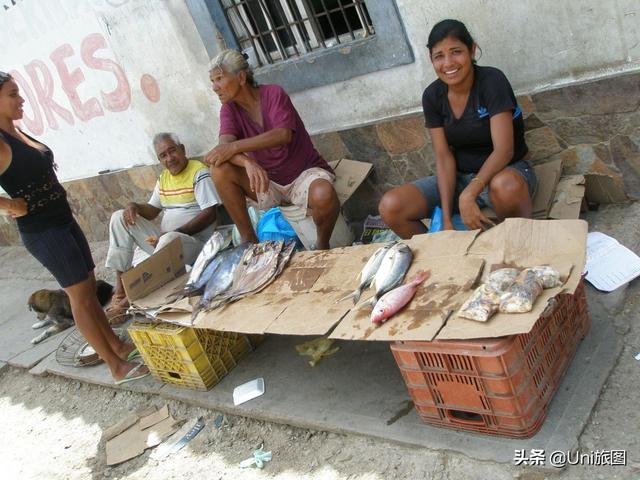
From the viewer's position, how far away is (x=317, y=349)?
143 inches

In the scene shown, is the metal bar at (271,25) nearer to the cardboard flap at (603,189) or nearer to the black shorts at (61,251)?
the black shorts at (61,251)

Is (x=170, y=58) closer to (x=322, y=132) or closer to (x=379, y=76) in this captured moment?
(x=322, y=132)

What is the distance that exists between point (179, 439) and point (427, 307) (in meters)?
1.80

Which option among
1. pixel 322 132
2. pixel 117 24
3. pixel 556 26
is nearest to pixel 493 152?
pixel 556 26

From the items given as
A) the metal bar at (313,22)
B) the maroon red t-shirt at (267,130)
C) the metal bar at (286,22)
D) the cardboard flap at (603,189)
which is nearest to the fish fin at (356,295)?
the maroon red t-shirt at (267,130)

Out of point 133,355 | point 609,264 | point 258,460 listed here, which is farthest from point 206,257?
point 609,264

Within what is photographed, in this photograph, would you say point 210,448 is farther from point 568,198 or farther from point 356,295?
point 568,198

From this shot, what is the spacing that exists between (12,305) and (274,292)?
15.1 feet

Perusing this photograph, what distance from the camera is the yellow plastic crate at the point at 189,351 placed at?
12.1 feet

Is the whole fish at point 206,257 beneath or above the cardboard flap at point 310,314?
above

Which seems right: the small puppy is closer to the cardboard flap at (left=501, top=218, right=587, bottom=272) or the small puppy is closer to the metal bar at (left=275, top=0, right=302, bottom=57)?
the metal bar at (left=275, top=0, right=302, bottom=57)

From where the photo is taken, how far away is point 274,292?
3467 mm

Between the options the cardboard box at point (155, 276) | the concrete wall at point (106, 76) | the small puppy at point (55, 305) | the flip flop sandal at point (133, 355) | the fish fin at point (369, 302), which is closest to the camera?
the fish fin at point (369, 302)

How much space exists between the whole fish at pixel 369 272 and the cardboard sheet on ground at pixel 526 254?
464 mm
